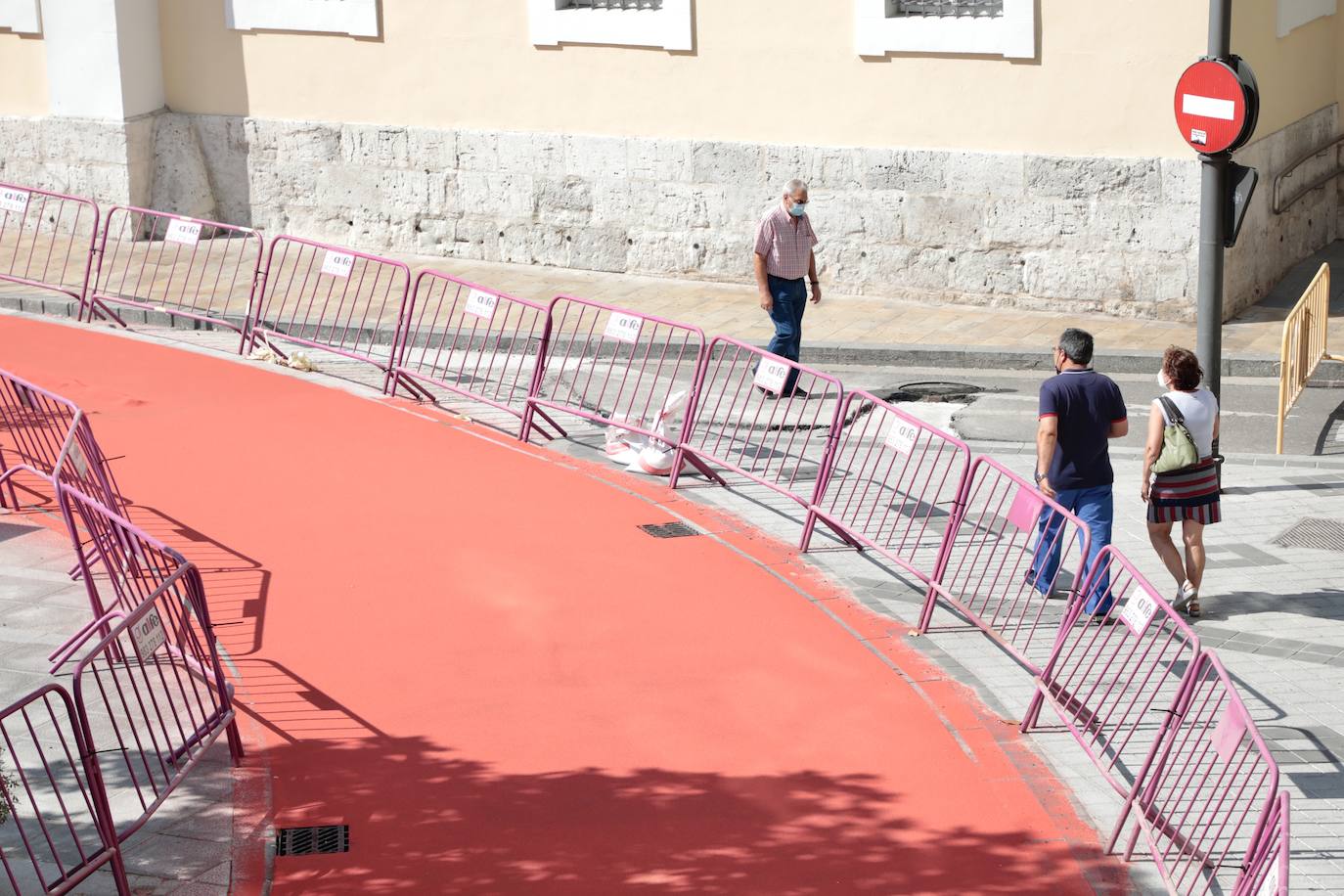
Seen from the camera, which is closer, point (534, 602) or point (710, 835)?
point (710, 835)

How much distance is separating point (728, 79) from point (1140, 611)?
11.1 m

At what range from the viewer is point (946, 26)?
16.2 meters

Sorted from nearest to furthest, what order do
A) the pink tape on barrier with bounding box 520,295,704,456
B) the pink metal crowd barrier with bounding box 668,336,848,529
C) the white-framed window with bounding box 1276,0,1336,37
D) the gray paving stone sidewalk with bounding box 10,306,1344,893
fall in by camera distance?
the gray paving stone sidewalk with bounding box 10,306,1344,893
the pink metal crowd barrier with bounding box 668,336,848,529
the pink tape on barrier with bounding box 520,295,704,456
the white-framed window with bounding box 1276,0,1336,37

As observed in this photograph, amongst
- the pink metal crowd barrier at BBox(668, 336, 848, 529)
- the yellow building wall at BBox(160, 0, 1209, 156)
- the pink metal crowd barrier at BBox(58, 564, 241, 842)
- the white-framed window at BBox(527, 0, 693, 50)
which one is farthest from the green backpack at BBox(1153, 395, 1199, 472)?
the white-framed window at BBox(527, 0, 693, 50)

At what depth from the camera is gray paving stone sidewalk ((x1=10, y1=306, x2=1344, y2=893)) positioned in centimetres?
753

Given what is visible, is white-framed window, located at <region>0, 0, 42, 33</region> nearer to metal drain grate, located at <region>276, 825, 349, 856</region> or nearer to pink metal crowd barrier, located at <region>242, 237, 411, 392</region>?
pink metal crowd barrier, located at <region>242, 237, 411, 392</region>

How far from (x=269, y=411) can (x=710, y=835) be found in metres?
7.55

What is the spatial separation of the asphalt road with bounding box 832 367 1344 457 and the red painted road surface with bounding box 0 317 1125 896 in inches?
Answer: 108

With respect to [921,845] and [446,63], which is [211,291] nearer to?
[446,63]

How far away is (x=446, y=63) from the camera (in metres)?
18.9

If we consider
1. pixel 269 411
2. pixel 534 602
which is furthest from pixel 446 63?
pixel 534 602

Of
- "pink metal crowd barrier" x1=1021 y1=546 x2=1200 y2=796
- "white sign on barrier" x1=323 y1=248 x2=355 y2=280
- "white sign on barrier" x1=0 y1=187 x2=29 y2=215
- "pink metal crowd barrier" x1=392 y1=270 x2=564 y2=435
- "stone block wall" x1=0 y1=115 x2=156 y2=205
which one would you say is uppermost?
"stone block wall" x1=0 y1=115 x2=156 y2=205

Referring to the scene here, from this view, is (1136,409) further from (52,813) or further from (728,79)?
(52,813)

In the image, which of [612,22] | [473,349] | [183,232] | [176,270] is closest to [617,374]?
[473,349]
